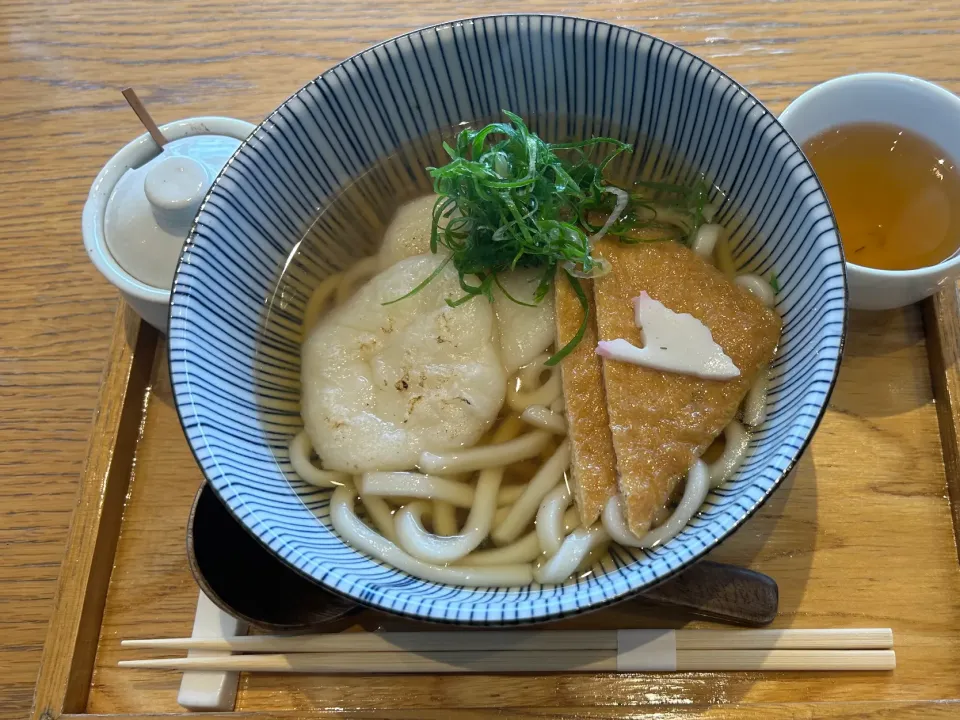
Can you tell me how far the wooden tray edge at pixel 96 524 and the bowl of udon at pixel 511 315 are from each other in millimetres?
396

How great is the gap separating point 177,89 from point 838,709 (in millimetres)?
2193

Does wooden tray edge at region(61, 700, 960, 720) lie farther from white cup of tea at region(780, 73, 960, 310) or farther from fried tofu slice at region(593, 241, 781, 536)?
white cup of tea at region(780, 73, 960, 310)

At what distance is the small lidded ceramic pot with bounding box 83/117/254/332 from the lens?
1.49 metres

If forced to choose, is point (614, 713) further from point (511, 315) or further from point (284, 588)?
point (511, 315)

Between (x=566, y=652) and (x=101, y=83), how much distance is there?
2017 mm

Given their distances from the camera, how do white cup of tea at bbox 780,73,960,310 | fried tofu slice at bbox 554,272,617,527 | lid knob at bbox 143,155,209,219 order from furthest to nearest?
white cup of tea at bbox 780,73,960,310
lid knob at bbox 143,155,209,219
fried tofu slice at bbox 554,272,617,527

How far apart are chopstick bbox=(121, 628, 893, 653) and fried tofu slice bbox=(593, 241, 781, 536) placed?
9.6 inches

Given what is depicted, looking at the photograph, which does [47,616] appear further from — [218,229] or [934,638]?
[934,638]

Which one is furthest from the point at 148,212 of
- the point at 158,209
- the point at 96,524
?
the point at 96,524

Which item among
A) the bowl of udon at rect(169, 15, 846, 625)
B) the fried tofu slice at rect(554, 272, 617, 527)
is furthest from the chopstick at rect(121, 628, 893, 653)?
the fried tofu slice at rect(554, 272, 617, 527)

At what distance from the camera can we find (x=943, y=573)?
1.32 meters

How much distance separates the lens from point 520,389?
58.4 inches

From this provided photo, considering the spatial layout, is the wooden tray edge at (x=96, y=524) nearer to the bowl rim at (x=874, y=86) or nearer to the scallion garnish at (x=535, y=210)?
the scallion garnish at (x=535, y=210)

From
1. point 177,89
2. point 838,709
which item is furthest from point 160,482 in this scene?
point 838,709
